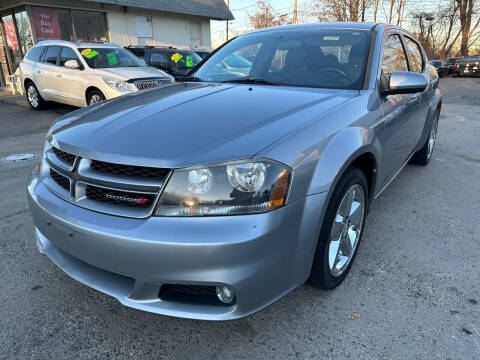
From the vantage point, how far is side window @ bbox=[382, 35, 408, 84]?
9.05 feet

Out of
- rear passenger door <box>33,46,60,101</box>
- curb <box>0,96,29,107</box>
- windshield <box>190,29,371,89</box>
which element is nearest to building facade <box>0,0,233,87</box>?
curb <box>0,96,29,107</box>

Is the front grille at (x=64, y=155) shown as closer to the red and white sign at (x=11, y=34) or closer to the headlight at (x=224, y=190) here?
the headlight at (x=224, y=190)

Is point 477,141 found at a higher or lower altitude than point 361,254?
lower

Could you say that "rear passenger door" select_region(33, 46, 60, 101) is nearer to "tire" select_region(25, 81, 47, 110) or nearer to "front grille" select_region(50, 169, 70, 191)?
"tire" select_region(25, 81, 47, 110)

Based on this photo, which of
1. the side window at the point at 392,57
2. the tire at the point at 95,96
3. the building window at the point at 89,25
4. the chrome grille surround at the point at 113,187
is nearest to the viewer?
the chrome grille surround at the point at 113,187

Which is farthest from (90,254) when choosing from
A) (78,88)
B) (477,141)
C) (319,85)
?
(78,88)

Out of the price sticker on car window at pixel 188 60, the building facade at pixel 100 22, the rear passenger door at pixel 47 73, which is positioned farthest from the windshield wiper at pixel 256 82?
the building facade at pixel 100 22

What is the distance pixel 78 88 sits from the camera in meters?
7.89

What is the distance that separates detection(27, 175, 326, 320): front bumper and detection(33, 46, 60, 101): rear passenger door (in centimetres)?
805

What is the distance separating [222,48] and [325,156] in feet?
7.02

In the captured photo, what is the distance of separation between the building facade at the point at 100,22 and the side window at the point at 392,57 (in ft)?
44.0

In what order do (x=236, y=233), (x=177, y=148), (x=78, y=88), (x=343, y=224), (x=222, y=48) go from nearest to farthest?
1. (x=236, y=233)
2. (x=177, y=148)
3. (x=343, y=224)
4. (x=222, y=48)
5. (x=78, y=88)

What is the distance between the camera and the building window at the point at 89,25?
46.3 feet

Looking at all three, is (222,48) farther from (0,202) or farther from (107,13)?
(107,13)
